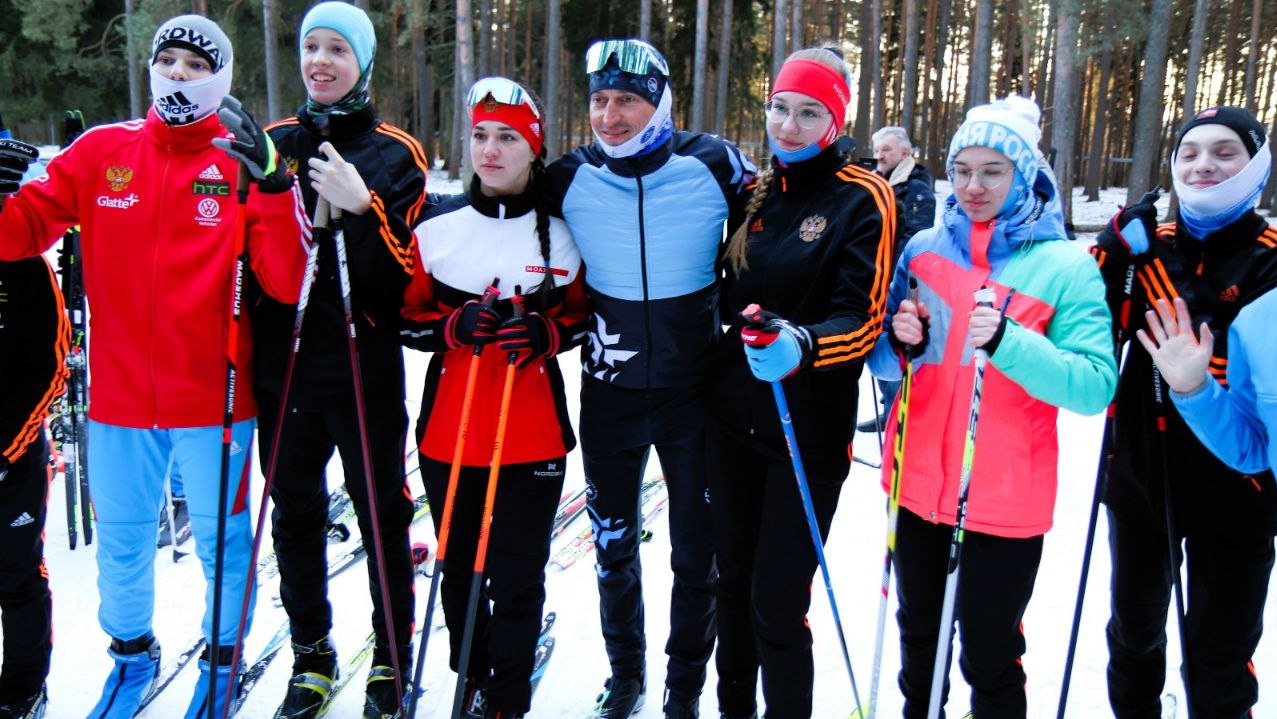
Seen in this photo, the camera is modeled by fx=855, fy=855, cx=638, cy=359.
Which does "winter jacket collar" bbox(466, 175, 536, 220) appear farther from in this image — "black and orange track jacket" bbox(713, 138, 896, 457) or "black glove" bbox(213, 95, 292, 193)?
"black and orange track jacket" bbox(713, 138, 896, 457)

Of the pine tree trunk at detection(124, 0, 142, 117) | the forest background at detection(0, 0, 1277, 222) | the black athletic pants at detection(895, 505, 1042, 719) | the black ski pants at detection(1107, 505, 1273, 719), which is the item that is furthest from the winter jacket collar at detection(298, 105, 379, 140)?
the pine tree trunk at detection(124, 0, 142, 117)

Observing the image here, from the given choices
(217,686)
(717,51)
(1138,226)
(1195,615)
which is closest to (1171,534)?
(1195,615)

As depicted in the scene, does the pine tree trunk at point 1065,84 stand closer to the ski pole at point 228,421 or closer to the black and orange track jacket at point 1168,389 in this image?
the black and orange track jacket at point 1168,389

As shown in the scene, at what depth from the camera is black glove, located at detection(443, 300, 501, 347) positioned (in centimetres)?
258

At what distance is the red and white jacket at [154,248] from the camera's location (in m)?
2.63

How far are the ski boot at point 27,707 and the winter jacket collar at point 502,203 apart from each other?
2.24 m

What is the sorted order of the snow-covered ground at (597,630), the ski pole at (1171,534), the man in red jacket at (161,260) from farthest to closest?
the snow-covered ground at (597,630), the man in red jacket at (161,260), the ski pole at (1171,534)

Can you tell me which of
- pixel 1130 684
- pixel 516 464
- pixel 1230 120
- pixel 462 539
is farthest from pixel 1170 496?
pixel 462 539

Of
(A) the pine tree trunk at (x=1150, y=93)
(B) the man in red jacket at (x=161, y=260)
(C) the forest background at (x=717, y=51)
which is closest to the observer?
(B) the man in red jacket at (x=161, y=260)

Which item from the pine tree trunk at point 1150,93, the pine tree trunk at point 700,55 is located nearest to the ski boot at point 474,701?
the pine tree trunk at point 1150,93

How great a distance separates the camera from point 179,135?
8.69 feet

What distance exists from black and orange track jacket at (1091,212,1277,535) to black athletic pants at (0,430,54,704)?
11.4 feet

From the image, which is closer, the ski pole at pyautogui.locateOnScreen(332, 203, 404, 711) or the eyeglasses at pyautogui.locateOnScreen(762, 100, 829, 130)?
the eyeglasses at pyautogui.locateOnScreen(762, 100, 829, 130)

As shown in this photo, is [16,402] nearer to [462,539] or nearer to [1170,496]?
[462,539]
